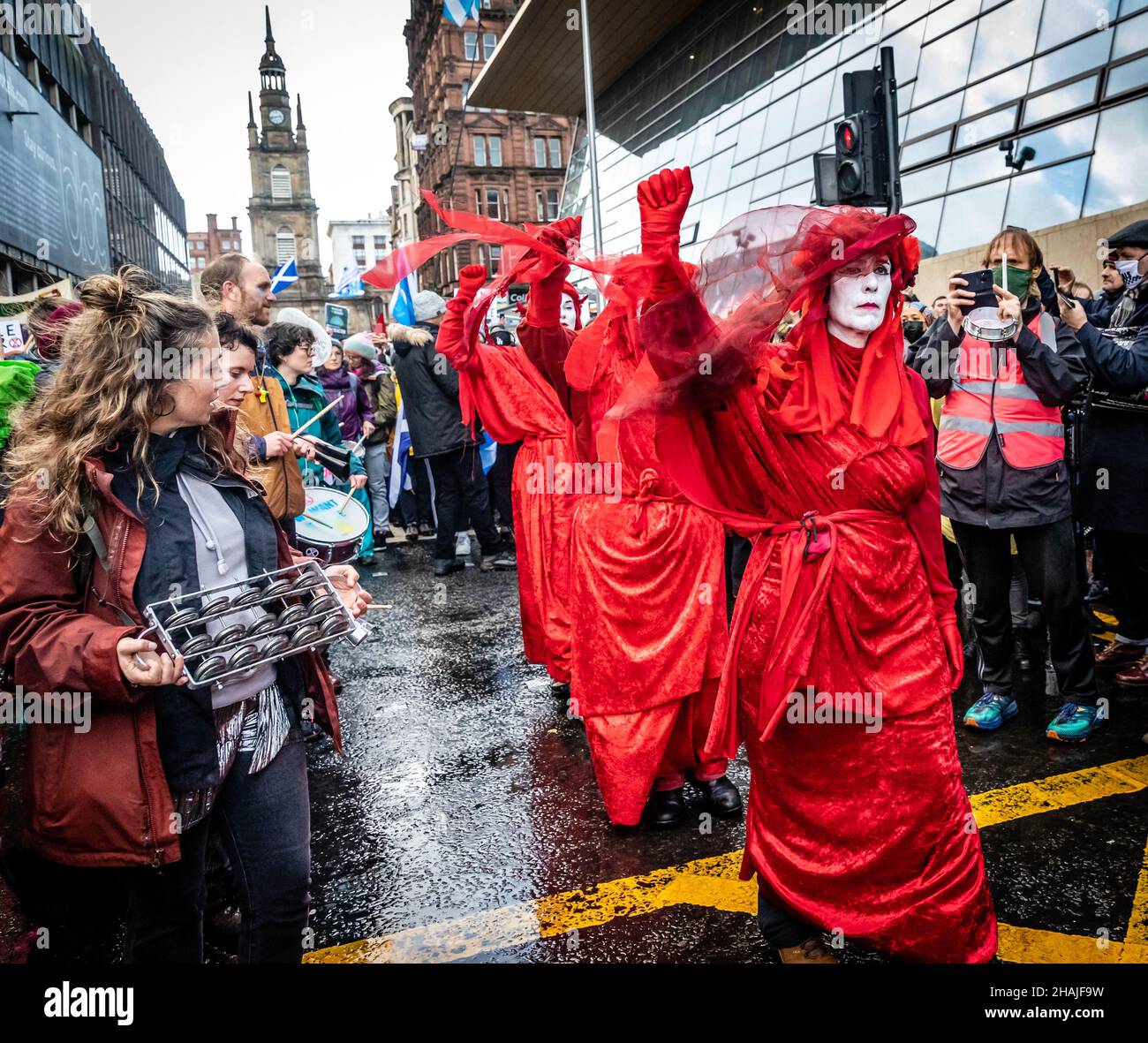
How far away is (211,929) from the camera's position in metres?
3.01

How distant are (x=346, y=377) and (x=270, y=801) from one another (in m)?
7.28

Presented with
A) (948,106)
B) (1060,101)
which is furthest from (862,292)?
(948,106)

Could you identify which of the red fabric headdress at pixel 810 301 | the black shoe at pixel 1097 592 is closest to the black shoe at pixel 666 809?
the red fabric headdress at pixel 810 301

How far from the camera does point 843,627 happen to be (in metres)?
2.43

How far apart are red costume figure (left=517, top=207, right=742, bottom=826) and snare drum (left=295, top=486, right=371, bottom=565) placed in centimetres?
183

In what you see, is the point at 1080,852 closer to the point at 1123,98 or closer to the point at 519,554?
the point at 519,554

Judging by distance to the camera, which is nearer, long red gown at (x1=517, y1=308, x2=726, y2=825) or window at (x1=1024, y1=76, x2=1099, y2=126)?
long red gown at (x1=517, y1=308, x2=726, y2=825)

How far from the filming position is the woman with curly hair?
1.90 metres

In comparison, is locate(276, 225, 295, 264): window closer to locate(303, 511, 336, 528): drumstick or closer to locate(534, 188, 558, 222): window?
locate(534, 188, 558, 222): window

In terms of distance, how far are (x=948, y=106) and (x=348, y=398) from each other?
9402 millimetres

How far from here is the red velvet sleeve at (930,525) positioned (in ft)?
8.35

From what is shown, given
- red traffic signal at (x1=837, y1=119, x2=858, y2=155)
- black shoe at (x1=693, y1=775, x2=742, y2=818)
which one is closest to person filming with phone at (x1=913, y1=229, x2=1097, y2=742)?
black shoe at (x1=693, y1=775, x2=742, y2=818)

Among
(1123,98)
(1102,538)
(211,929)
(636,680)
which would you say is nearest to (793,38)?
(1123,98)

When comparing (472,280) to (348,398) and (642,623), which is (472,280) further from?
(348,398)
